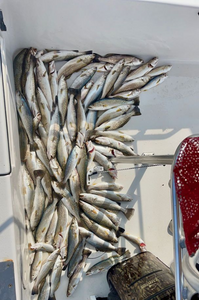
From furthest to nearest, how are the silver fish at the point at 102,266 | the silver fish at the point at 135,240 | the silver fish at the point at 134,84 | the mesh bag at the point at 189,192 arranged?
the silver fish at the point at 134,84 < the silver fish at the point at 135,240 < the silver fish at the point at 102,266 < the mesh bag at the point at 189,192

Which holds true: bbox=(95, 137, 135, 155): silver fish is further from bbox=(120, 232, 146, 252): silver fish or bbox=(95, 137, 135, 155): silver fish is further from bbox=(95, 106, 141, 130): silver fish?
bbox=(120, 232, 146, 252): silver fish

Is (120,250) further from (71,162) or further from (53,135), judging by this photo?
(53,135)

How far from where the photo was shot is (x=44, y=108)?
1910 mm

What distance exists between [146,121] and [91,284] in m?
1.45

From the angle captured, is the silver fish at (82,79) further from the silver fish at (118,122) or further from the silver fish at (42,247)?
the silver fish at (42,247)

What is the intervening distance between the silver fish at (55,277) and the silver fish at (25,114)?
0.97 meters

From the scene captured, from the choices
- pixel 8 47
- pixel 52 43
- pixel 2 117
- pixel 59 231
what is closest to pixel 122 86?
pixel 52 43

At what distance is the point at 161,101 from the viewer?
2229 millimetres

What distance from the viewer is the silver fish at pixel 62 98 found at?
1940 mm

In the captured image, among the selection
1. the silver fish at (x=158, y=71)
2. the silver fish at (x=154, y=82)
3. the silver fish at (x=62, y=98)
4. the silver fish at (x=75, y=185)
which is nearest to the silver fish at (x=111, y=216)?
the silver fish at (x=75, y=185)

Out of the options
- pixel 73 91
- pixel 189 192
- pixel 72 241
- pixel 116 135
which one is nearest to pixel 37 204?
pixel 72 241

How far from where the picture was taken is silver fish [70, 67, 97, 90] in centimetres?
200

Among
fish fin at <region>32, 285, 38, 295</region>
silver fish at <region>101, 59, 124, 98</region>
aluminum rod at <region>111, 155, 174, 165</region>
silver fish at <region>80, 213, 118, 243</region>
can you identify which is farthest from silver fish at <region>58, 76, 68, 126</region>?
fish fin at <region>32, 285, 38, 295</region>

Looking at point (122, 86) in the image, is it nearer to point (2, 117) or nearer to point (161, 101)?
point (161, 101)
